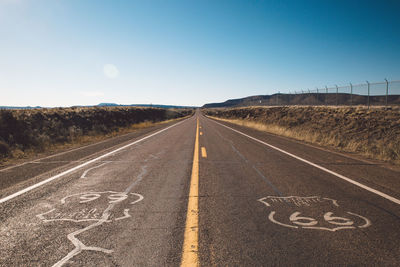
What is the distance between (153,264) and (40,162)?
7241 millimetres

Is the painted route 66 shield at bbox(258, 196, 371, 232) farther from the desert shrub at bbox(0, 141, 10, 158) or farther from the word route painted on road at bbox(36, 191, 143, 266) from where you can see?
the desert shrub at bbox(0, 141, 10, 158)

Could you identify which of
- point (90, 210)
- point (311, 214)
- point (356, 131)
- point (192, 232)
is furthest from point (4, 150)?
point (356, 131)

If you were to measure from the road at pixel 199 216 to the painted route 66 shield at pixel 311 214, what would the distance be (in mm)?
16

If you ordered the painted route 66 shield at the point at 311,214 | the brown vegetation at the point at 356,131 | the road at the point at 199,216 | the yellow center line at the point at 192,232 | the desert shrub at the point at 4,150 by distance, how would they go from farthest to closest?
the brown vegetation at the point at 356,131 → the desert shrub at the point at 4,150 → the painted route 66 shield at the point at 311,214 → the road at the point at 199,216 → the yellow center line at the point at 192,232

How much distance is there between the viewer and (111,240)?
Answer: 2803mm

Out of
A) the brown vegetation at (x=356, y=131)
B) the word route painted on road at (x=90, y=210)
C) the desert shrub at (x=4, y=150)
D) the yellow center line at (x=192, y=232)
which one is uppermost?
the brown vegetation at (x=356, y=131)

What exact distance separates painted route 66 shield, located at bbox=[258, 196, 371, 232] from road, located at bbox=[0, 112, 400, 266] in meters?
0.02

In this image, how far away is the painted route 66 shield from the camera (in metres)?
3.21

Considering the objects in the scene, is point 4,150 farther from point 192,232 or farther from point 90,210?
point 192,232

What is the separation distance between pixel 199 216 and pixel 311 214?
177 centimetres

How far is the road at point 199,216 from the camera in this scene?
98.6 inches

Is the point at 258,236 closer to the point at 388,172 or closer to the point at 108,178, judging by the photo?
the point at 108,178

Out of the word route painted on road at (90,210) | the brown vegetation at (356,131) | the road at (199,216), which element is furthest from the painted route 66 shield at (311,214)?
the brown vegetation at (356,131)

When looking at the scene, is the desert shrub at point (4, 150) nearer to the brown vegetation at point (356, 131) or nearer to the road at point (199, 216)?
the road at point (199, 216)
